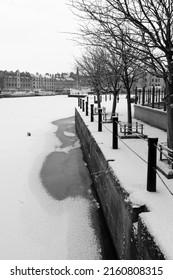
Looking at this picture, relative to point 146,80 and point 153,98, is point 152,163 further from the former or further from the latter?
point 146,80

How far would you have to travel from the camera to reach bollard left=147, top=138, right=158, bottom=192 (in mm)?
5326

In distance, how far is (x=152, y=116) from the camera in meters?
15.4

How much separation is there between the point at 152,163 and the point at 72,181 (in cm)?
580

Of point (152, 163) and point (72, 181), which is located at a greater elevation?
point (152, 163)

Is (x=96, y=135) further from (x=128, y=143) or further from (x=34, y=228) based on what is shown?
(x=34, y=228)

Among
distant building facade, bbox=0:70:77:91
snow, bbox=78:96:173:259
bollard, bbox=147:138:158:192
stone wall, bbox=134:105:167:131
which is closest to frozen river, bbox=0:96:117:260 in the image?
snow, bbox=78:96:173:259

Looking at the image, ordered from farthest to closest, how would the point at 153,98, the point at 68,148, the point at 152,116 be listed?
the point at 68,148 < the point at 153,98 < the point at 152,116

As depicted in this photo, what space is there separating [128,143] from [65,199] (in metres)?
2.77

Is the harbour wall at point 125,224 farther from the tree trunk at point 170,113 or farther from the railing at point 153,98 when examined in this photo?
the railing at point 153,98

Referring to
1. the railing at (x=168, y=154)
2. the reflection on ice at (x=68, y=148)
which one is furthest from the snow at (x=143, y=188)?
the reflection on ice at (x=68, y=148)

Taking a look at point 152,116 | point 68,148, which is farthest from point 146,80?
point 68,148

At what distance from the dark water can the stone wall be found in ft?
12.3

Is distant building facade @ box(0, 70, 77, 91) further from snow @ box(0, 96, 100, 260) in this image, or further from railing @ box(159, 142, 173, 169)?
railing @ box(159, 142, 173, 169)
